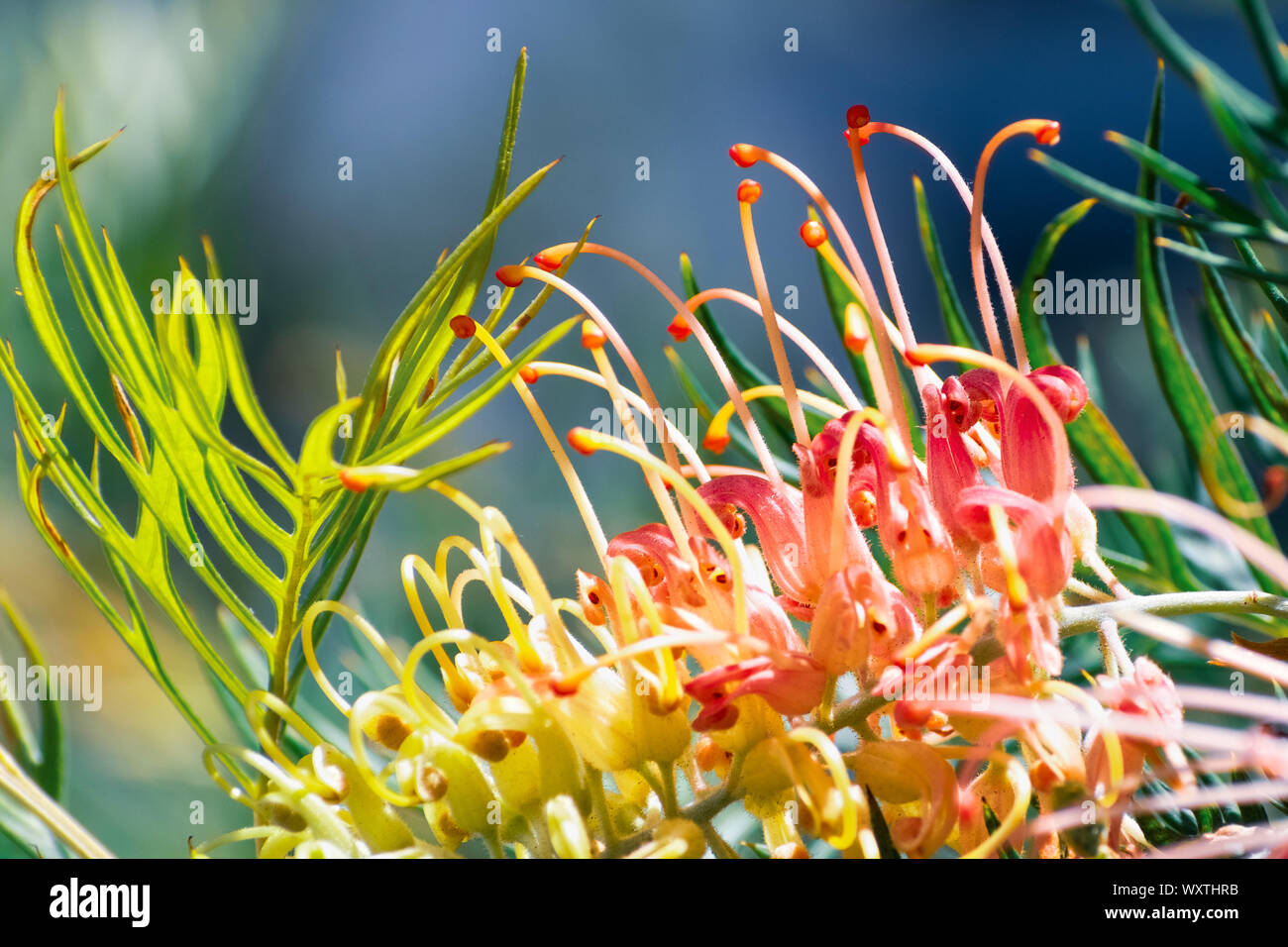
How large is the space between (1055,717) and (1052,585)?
3 cm

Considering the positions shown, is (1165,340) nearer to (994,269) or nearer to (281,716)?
(994,269)

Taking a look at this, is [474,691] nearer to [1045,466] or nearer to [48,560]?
[1045,466]

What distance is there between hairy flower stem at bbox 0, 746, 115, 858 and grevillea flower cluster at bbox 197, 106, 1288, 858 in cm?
4

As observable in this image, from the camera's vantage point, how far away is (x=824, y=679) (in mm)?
259

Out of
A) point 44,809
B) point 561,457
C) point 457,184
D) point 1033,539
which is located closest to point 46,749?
point 44,809

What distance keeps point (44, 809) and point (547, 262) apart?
0.62 feet

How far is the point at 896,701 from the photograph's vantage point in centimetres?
26

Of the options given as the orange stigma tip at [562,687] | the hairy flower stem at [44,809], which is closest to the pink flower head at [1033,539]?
the orange stigma tip at [562,687]

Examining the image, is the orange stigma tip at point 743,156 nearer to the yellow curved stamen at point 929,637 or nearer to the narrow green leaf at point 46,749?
the yellow curved stamen at point 929,637

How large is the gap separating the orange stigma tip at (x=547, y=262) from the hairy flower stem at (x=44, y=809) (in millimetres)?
186

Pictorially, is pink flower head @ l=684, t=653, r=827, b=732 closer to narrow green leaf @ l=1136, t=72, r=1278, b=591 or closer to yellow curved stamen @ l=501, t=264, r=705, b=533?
yellow curved stamen @ l=501, t=264, r=705, b=533

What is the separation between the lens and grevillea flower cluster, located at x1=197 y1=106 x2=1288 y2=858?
9.5 inches

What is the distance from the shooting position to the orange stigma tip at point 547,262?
0.31 m
